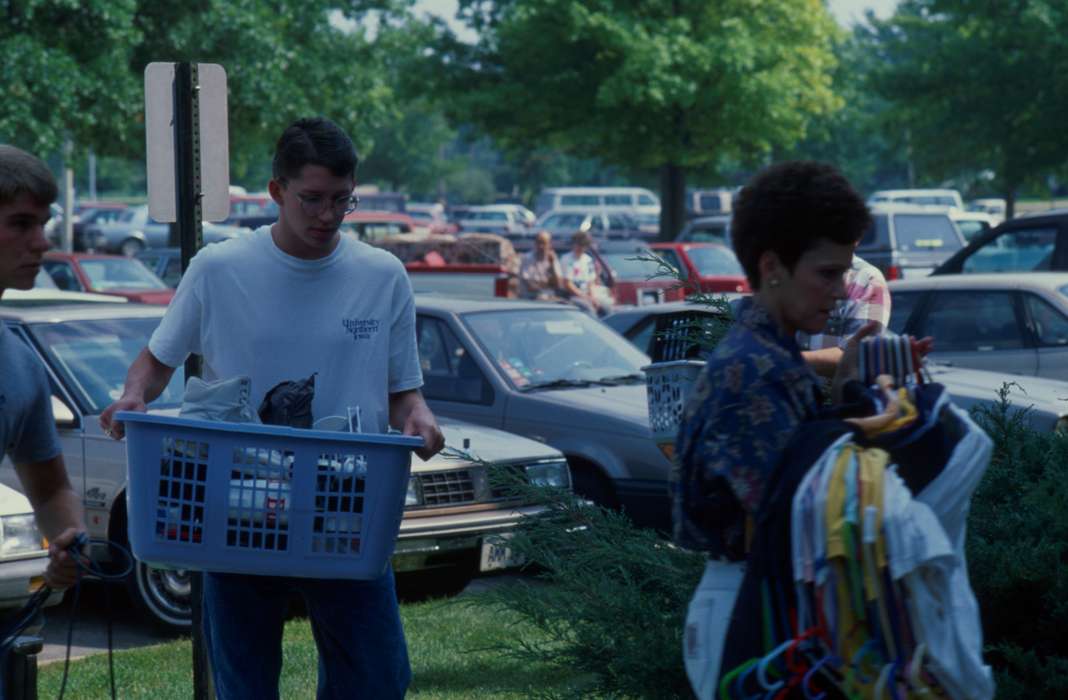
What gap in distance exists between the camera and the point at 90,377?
28.0 feet

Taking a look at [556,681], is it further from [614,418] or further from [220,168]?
[614,418]

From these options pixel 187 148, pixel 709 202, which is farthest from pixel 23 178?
pixel 709 202

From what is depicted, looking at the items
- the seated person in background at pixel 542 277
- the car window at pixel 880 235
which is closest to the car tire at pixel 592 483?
the seated person in background at pixel 542 277

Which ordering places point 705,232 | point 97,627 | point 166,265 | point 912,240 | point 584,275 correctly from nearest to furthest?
point 97,627 < point 584,275 < point 166,265 < point 912,240 < point 705,232

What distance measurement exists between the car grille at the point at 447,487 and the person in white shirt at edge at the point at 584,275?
32.8 ft

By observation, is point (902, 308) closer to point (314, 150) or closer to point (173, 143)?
point (173, 143)

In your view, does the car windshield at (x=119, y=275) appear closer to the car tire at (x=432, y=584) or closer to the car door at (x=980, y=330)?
the car door at (x=980, y=330)

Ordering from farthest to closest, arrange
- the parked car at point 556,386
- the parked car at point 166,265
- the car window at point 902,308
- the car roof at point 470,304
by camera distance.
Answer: the parked car at point 166,265
the car window at point 902,308
the car roof at point 470,304
the parked car at point 556,386

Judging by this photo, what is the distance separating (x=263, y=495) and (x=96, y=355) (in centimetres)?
536

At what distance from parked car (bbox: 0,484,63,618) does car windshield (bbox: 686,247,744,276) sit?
1736cm

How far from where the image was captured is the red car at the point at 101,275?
19.4m

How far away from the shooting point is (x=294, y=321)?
4.05 m

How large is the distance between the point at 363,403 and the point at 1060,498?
1801mm

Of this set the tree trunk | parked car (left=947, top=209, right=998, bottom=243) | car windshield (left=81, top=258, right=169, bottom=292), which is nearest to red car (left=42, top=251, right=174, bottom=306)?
car windshield (left=81, top=258, right=169, bottom=292)
